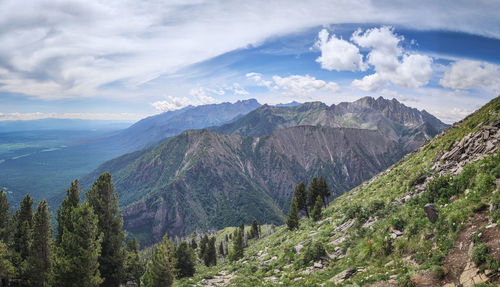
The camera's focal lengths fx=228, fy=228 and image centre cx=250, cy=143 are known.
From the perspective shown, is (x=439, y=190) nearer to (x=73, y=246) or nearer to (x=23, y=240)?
(x=73, y=246)

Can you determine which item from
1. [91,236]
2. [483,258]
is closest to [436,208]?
[483,258]

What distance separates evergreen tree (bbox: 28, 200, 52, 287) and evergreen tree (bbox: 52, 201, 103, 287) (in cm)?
511

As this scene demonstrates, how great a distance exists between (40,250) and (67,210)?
4.73 meters

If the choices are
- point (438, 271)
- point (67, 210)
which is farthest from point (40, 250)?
point (438, 271)

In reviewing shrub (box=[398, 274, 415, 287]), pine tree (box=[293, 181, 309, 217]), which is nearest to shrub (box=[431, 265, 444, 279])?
shrub (box=[398, 274, 415, 287])

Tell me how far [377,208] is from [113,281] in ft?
→ 92.9

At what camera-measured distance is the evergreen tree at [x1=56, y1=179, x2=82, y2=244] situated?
2167 centimetres

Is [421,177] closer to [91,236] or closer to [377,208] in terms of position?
[377,208]

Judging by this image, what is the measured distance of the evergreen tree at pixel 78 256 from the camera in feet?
58.4

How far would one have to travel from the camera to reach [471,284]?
31.1 ft

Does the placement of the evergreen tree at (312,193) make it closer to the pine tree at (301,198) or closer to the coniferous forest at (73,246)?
the pine tree at (301,198)

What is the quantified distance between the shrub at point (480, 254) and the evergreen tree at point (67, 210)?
93.3 ft

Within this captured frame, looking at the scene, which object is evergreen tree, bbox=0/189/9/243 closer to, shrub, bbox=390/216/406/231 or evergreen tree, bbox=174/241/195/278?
evergreen tree, bbox=174/241/195/278

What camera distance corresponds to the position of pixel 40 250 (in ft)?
72.6
